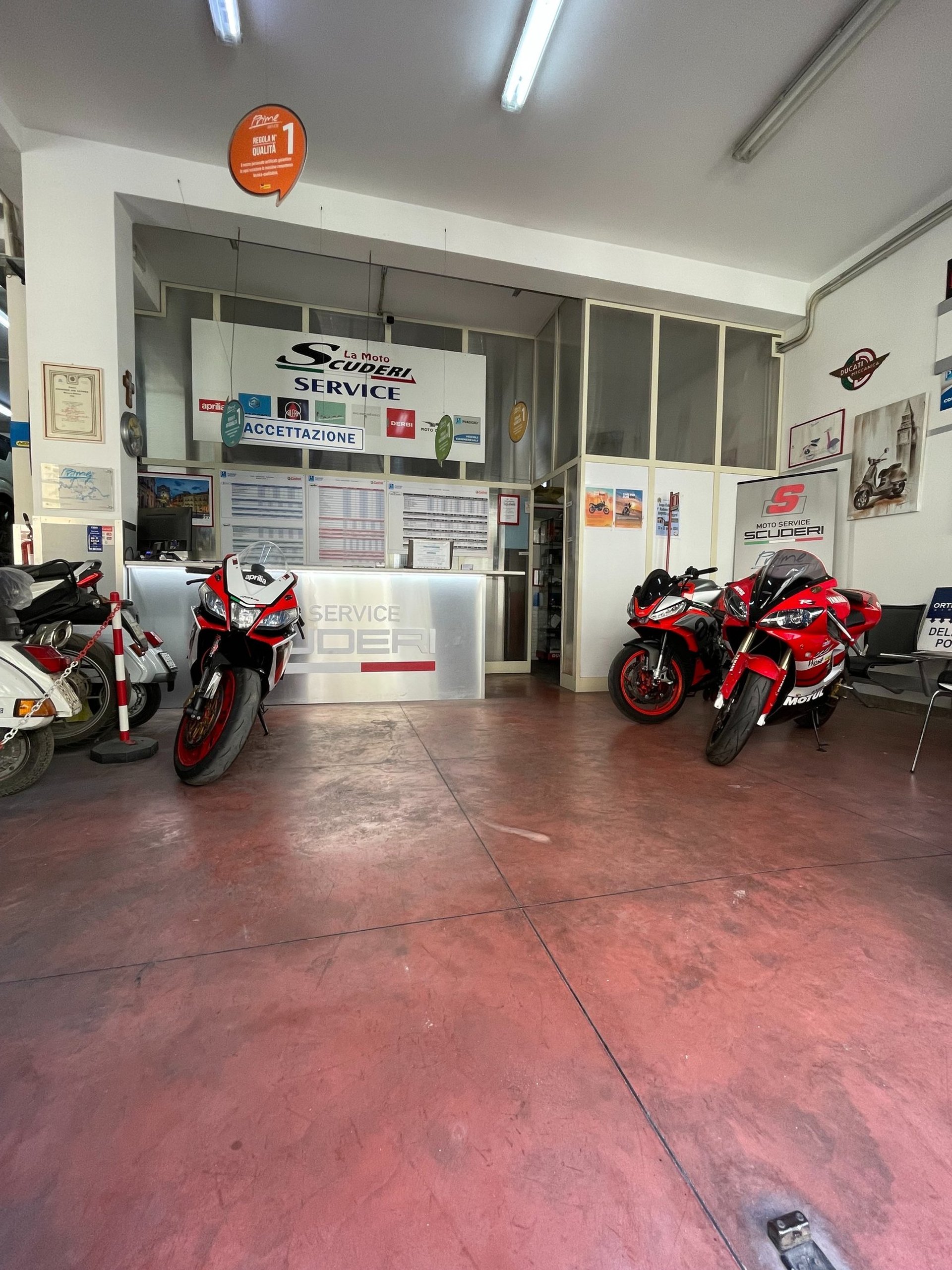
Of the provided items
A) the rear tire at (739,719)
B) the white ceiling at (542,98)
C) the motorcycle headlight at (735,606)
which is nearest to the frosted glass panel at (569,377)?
the white ceiling at (542,98)

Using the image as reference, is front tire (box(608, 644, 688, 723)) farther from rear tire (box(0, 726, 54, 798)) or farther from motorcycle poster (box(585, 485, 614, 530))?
rear tire (box(0, 726, 54, 798))

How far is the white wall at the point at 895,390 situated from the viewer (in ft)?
14.1

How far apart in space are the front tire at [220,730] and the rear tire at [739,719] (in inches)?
85.6

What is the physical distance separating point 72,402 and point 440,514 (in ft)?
11.4

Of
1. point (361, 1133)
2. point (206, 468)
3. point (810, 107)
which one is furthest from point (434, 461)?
point (361, 1133)

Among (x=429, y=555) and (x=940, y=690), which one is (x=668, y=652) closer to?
(x=940, y=690)

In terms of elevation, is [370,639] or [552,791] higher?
[370,639]

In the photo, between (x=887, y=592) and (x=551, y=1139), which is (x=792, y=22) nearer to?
(x=887, y=592)

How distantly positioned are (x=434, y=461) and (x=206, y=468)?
238 centimetres

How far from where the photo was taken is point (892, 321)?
469 cm

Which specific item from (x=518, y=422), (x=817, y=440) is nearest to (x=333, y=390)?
(x=518, y=422)

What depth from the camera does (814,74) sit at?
3291 millimetres

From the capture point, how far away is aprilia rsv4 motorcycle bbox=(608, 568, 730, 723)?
11.9 feet

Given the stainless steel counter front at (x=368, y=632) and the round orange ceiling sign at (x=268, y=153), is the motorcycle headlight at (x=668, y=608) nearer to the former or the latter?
the stainless steel counter front at (x=368, y=632)
